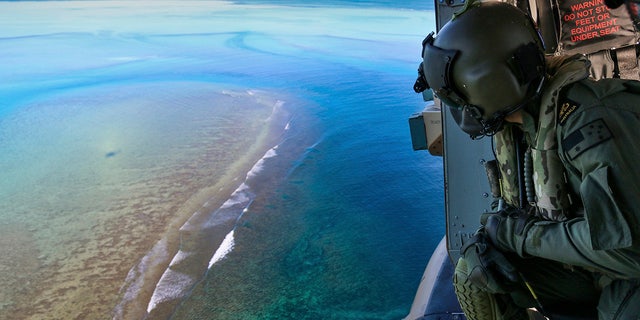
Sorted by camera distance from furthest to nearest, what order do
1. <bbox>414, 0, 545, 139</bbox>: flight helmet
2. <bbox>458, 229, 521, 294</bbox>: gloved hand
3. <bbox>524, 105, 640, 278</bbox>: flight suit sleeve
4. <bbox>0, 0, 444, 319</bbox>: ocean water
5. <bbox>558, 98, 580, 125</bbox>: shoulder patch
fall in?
<bbox>0, 0, 444, 319</bbox>: ocean water < <bbox>458, 229, 521, 294</bbox>: gloved hand < <bbox>414, 0, 545, 139</bbox>: flight helmet < <bbox>558, 98, 580, 125</bbox>: shoulder patch < <bbox>524, 105, 640, 278</bbox>: flight suit sleeve

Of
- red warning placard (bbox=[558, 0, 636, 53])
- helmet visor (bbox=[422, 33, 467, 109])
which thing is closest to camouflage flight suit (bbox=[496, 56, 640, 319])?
helmet visor (bbox=[422, 33, 467, 109])

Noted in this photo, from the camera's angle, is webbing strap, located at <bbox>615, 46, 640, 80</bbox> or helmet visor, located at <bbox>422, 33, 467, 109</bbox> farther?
webbing strap, located at <bbox>615, 46, 640, 80</bbox>

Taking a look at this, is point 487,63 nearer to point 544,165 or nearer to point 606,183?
point 544,165

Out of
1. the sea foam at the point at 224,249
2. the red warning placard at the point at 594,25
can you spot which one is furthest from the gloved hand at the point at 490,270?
the sea foam at the point at 224,249

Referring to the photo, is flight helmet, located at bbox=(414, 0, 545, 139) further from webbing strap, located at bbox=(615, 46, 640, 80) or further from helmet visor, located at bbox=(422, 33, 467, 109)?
webbing strap, located at bbox=(615, 46, 640, 80)

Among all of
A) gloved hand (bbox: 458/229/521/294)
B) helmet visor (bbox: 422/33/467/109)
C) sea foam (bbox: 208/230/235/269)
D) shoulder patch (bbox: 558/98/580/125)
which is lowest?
sea foam (bbox: 208/230/235/269)

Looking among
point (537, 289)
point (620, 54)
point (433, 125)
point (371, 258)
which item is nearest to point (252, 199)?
point (371, 258)

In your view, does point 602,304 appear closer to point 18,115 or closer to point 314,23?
point 18,115
